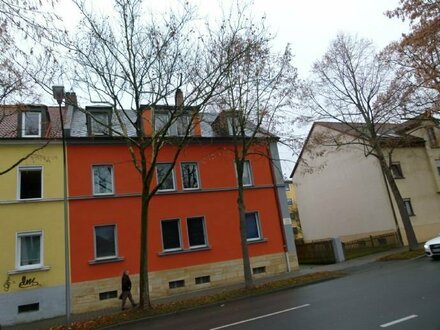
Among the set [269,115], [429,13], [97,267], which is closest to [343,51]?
[269,115]

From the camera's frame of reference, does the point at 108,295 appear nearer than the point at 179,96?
No

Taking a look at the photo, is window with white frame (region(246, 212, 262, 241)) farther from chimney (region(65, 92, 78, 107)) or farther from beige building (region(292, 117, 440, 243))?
chimney (region(65, 92, 78, 107))

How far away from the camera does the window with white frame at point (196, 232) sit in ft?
67.9

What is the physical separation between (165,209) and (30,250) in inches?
253

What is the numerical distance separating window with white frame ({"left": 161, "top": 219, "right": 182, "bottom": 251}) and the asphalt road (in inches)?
257

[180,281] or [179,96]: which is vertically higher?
[179,96]

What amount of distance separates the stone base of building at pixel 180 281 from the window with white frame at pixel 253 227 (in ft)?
4.08

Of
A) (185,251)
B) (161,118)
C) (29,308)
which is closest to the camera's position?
(29,308)

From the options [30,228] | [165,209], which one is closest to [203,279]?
[165,209]

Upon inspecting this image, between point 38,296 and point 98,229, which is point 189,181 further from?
point 38,296

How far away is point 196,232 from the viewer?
68.7 feet

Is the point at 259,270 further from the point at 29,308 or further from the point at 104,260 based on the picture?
the point at 29,308

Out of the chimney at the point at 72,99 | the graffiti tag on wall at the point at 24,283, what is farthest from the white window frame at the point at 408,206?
the graffiti tag on wall at the point at 24,283

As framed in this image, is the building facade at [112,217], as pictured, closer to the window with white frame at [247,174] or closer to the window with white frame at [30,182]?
the window with white frame at [30,182]
